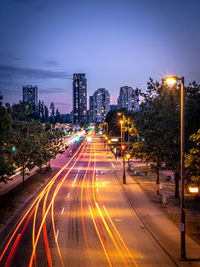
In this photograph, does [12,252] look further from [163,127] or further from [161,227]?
[163,127]

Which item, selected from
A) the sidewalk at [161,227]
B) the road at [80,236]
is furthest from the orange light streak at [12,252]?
the sidewalk at [161,227]

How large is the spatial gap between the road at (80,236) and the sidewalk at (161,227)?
19.2 inches

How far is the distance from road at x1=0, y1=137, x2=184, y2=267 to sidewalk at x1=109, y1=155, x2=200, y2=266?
0.49 metres

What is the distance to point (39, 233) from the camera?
17594 millimetres

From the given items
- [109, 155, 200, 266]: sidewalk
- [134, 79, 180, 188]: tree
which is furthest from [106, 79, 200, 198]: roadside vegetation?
[109, 155, 200, 266]: sidewalk

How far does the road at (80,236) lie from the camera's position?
13.8 meters

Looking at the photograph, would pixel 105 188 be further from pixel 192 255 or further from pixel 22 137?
pixel 192 255

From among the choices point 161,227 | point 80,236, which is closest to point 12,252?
point 80,236

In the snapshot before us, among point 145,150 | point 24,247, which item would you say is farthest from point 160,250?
point 145,150

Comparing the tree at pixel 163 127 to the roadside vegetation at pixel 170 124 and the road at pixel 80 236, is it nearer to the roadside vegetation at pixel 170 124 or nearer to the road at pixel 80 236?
the roadside vegetation at pixel 170 124

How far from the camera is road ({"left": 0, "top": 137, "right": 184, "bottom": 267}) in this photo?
1377 cm

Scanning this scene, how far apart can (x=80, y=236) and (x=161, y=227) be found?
578cm

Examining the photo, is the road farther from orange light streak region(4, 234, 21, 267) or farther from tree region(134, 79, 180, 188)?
tree region(134, 79, 180, 188)

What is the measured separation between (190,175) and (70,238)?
879cm
